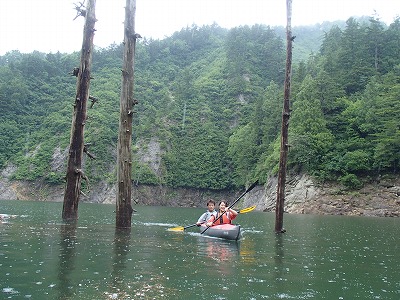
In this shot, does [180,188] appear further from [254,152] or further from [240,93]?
[240,93]

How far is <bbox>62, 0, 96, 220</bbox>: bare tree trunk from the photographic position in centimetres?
1808

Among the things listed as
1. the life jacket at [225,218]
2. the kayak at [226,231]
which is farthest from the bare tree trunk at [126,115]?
the life jacket at [225,218]

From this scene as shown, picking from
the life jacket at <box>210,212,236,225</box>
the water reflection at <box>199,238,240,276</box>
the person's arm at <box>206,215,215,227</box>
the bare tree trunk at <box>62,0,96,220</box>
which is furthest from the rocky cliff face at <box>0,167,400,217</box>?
the bare tree trunk at <box>62,0,96,220</box>

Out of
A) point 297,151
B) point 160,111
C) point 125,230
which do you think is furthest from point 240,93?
point 125,230

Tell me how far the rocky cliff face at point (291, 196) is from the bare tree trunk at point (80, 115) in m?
39.9

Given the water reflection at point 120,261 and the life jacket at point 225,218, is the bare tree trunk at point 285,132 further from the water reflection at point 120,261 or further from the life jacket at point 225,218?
the water reflection at point 120,261

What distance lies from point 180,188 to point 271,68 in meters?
48.8

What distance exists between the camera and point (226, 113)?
106m

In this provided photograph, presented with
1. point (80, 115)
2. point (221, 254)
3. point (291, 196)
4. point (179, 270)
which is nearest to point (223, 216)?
point (221, 254)

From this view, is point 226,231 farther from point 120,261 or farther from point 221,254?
point 120,261

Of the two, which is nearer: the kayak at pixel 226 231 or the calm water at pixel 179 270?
the calm water at pixel 179 270

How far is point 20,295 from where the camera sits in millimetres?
6695

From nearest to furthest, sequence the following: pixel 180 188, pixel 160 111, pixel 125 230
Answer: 1. pixel 125 230
2. pixel 180 188
3. pixel 160 111

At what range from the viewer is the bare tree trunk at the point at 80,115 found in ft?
59.3
